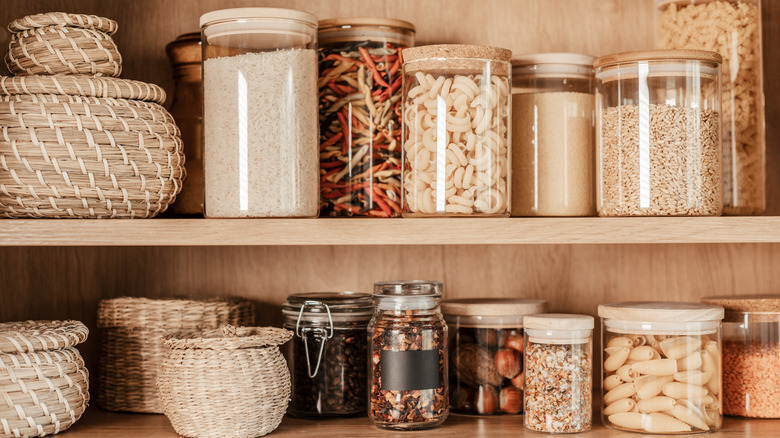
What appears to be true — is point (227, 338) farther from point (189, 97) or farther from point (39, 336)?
point (189, 97)

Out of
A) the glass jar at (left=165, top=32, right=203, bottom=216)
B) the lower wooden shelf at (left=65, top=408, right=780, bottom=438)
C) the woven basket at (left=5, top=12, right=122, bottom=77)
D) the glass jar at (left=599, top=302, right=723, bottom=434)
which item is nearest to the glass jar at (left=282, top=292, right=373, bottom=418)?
the lower wooden shelf at (left=65, top=408, right=780, bottom=438)

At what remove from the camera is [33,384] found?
42.6 inches

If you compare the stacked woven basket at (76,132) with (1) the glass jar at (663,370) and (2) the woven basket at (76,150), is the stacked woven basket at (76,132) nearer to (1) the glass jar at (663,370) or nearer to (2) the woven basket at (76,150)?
(2) the woven basket at (76,150)

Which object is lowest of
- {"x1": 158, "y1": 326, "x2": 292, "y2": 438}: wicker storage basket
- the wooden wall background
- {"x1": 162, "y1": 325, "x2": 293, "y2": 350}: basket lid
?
{"x1": 158, "y1": 326, "x2": 292, "y2": 438}: wicker storage basket

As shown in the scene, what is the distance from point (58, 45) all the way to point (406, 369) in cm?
66

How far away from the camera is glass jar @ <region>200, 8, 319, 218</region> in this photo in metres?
1.08

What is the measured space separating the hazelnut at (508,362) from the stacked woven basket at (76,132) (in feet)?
1.76

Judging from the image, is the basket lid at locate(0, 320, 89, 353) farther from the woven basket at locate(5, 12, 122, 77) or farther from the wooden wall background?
the woven basket at locate(5, 12, 122, 77)

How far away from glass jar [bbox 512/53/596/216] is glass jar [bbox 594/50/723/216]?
0.03 meters

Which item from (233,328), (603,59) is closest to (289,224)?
(233,328)

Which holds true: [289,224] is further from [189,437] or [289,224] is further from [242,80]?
[189,437]

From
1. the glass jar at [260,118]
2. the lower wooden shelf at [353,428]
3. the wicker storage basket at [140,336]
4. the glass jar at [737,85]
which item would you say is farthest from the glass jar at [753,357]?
the wicker storage basket at [140,336]

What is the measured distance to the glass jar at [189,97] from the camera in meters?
1.28

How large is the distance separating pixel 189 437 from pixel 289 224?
321 millimetres
